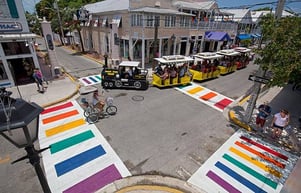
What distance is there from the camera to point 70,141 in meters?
6.98

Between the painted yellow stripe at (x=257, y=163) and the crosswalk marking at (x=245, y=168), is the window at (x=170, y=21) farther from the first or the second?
the painted yellow stripe at (x=257, y=163)

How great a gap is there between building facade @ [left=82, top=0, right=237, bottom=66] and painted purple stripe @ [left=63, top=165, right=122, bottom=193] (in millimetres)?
13156

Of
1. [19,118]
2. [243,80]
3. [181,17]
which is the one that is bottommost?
[243,80]

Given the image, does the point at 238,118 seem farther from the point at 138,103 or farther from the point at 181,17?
the point at 181,17

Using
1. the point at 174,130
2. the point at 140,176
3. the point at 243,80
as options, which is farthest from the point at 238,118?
the point at 243,80

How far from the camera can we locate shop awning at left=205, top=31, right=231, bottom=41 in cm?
2483

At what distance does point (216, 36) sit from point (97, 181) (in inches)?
1034

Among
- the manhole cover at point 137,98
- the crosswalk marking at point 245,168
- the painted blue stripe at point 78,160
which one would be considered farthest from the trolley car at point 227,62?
the painted blue stripe at point 78,160

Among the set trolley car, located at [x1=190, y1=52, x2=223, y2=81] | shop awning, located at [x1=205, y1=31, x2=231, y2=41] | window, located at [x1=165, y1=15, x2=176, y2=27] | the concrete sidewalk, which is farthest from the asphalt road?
shop awning, located at [x1=205, y1=31, x2=231, y2=41]

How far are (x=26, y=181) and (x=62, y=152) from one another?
4.51ft

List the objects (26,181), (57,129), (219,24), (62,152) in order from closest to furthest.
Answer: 1. (26,181)
2. (62,152)
3. (57,129)
4. (219,24)

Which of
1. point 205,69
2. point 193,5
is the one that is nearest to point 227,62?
point 205,69

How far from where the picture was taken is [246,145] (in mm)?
7234

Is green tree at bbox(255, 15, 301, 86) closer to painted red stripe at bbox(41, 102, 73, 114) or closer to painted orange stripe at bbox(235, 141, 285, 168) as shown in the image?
painted orange stripe at bbox(235, 141, 285, 168)
